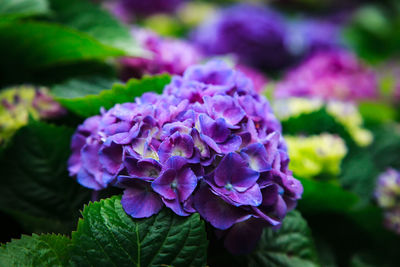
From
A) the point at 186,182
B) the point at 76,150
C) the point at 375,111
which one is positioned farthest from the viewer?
the point at 375,111

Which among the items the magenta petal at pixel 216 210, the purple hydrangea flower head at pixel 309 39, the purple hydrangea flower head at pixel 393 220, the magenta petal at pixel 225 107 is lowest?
the purple hydrangea flower head at pixel 309 39

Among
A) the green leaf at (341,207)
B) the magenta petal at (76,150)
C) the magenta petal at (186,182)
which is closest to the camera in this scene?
the magenta petal at (186,182)

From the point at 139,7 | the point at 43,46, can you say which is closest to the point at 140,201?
the point at 43,46

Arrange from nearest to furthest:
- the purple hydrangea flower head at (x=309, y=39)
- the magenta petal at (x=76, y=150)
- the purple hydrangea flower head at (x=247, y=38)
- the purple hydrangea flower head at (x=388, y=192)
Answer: the magenta petal at (x=76, y=150), the purple hydrangea flower head at (x=388, y=192), the purple hydrangea flower head at (x=247, y=38), the purple hydrangea flower head at (x=309, y=39)

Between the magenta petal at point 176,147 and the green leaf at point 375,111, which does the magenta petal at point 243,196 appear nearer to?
the magenta petal at point 176,147

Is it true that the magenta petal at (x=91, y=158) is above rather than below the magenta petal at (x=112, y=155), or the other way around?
below

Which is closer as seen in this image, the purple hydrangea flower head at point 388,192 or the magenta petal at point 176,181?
the magenta petal at point 176,181

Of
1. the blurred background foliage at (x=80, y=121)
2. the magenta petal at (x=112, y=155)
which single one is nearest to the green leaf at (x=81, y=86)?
the blurred background foliage at (x=80, y=121)

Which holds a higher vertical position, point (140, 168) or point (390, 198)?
point (140, 168)

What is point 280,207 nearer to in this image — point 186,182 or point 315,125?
point 186,182
